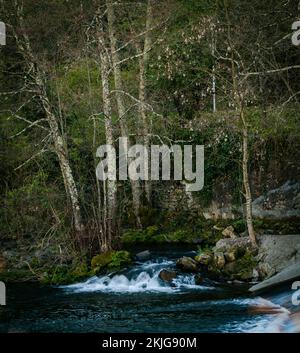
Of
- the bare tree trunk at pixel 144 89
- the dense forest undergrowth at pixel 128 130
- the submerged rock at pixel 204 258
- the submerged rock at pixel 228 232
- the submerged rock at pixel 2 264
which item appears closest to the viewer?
the submerged rock at pixel 204 258

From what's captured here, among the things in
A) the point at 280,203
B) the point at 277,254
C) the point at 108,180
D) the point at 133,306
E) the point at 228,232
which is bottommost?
the point at 133,306

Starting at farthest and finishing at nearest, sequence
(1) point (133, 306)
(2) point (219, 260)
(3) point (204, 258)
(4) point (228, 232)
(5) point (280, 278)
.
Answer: (4) point (228, 232) → (3) point (204, 258) → (2) point (219, 260) → (5) point (280, 278) → (1) point (133, 306)

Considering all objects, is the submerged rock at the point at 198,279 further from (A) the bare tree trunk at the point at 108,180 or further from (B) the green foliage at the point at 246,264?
(A) the bare tree trunk at the point at 108,180

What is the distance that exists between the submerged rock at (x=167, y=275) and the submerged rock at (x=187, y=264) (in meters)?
0.54

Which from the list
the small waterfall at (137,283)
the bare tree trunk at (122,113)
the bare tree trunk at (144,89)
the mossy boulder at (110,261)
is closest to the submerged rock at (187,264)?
the small waterfall at (137,283)

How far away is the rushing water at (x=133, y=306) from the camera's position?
11148 millimetres

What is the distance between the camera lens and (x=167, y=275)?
1479 centimetres

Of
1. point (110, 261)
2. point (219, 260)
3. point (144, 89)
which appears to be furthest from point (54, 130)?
point (219, 260)

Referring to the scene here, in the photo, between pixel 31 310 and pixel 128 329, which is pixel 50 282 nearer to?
pixel 31 310

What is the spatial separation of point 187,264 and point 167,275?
2.80ft

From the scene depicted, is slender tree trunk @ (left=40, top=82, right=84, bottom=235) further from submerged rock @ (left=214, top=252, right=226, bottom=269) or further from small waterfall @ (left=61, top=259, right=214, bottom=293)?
submerged rock @ (left=214, top=252, right=226, bottom=269)

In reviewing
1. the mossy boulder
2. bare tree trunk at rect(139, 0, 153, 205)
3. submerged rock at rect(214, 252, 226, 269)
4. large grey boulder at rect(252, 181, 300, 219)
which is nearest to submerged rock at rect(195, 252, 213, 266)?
submerged rock at rect(214, 252, 226, 269)

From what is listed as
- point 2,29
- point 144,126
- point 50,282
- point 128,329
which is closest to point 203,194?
point 144,126

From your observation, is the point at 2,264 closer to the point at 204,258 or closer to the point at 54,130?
the point at 54,130
